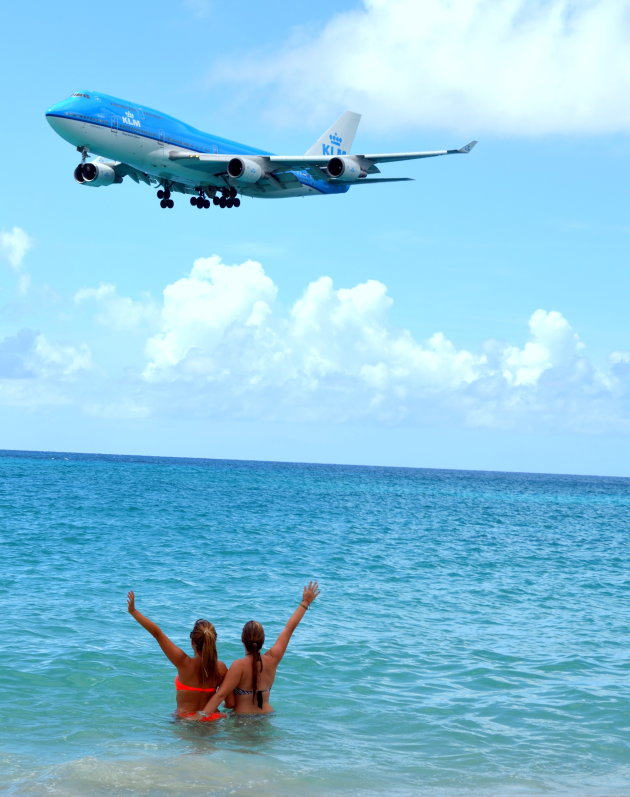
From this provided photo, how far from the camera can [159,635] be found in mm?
8695

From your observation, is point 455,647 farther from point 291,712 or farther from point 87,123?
point 87,123

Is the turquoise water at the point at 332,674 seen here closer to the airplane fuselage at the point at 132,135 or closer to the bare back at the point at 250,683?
the bare back at the point at 250,683

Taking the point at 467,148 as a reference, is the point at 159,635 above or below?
below

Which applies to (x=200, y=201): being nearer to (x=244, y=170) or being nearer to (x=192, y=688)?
(x=244, y=170)

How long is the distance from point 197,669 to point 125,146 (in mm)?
29382

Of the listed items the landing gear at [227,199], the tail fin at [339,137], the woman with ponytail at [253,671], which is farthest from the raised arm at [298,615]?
the tail fin at [339,137]

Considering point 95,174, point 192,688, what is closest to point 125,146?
point 95,174

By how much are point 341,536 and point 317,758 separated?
105 ft

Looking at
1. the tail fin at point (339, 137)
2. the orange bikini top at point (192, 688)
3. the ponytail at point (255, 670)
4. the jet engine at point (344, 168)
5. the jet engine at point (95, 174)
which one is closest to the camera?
the ponytail at point (255, 670)

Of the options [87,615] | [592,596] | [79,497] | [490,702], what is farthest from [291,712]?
[79,497]

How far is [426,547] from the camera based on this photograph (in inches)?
1486

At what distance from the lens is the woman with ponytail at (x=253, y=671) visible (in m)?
9.08

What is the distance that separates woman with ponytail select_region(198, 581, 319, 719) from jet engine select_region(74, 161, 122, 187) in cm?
3256

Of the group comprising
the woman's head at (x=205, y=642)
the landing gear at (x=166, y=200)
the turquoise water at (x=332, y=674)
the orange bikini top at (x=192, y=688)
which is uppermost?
the landing gear at (x=166, y=200)
